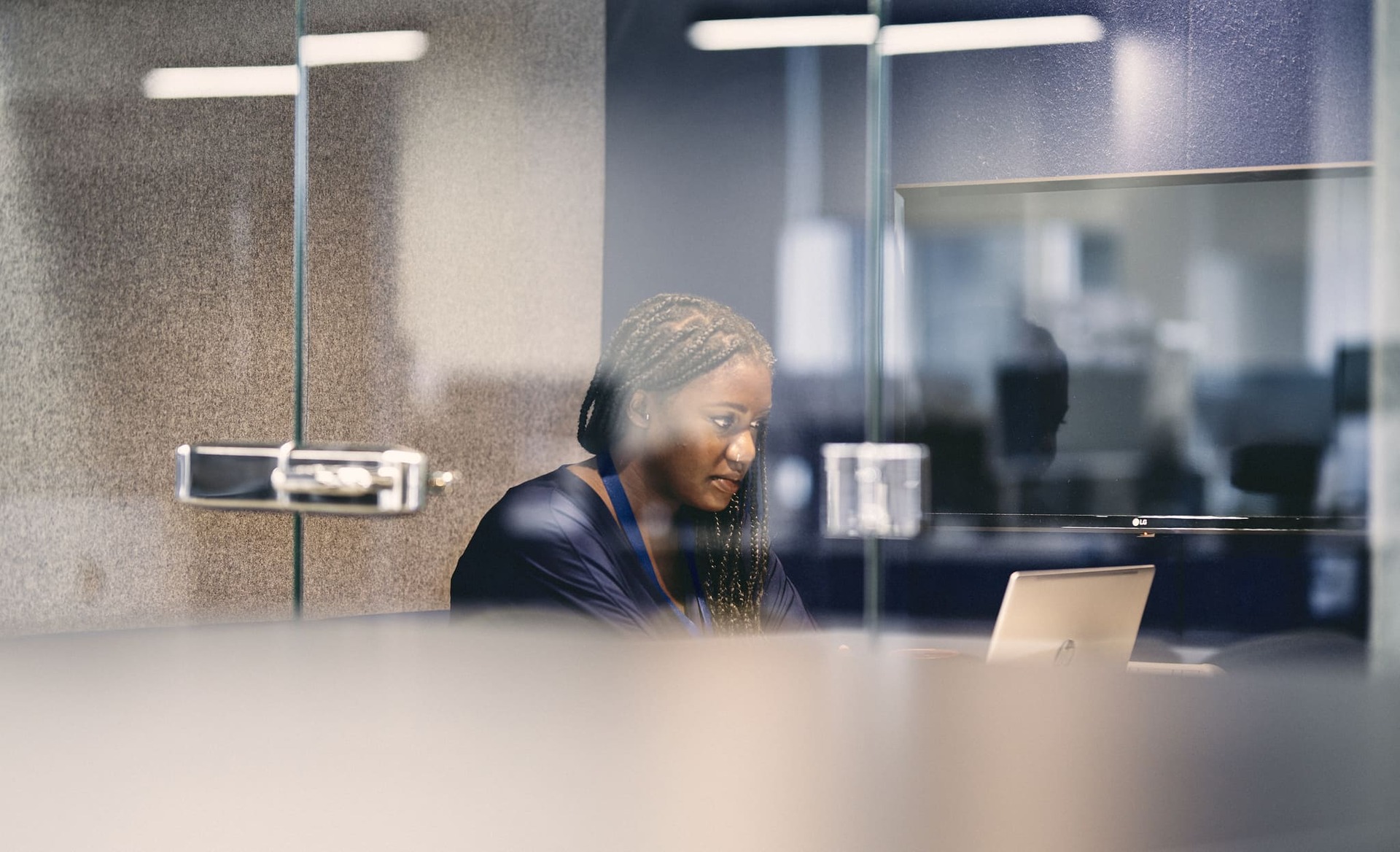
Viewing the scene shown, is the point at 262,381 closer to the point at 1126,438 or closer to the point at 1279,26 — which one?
the point at 1279,26

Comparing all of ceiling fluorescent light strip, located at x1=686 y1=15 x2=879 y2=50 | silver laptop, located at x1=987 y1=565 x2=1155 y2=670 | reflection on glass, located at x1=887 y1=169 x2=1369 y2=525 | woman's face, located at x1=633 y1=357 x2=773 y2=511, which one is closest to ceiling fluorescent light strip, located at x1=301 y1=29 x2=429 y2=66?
ceiling fluorescent light strip, located at x1=686 y1=15 x2=879 y2=50

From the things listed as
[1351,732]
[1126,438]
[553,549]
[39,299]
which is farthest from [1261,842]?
[1126,438]

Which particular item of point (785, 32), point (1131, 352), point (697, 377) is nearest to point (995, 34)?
point (785, 32)

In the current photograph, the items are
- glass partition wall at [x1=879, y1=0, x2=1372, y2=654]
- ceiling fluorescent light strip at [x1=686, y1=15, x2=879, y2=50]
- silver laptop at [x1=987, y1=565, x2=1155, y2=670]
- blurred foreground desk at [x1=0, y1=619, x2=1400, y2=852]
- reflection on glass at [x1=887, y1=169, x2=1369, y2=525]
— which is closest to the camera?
blurred foreground desk at [x1=0, y1=619, x2=1400, y2=852]

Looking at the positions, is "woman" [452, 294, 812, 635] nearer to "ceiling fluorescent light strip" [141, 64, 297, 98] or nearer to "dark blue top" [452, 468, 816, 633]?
"dark blue top" [452, 468, 816, 633]

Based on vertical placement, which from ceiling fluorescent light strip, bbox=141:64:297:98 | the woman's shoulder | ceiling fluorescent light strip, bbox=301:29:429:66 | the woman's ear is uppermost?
ceiling fluorescent light strip, bbox=301:29:429:66

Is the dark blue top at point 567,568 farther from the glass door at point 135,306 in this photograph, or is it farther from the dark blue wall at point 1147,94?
the dark blue wall at point 1147,94

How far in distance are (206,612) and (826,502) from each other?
484mm

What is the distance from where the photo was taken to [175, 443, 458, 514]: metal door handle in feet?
2.20

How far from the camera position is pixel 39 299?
0.85 metres

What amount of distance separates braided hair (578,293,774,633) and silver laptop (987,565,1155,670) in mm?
226

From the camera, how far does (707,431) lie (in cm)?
85

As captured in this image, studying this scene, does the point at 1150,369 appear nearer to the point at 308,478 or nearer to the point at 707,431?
the point at 707,431

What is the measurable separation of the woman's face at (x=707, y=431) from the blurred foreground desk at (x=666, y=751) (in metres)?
0.14
